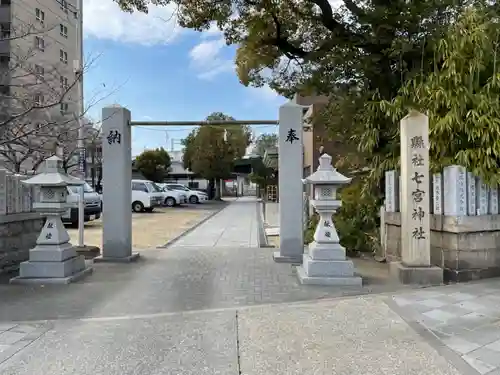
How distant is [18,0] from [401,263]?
638 inches

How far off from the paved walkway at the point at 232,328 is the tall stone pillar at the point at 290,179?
1551 mm

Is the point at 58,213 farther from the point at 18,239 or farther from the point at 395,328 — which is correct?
the point at 395,328

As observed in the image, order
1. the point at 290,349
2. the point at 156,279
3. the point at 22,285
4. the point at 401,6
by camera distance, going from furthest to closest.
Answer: the point at 401,6
the point at 156,279
the point at 22,285
the point at 290,349

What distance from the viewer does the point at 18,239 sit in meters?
8.03

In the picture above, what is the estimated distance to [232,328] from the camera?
15.8 ft

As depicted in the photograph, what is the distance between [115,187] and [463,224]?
634 cm

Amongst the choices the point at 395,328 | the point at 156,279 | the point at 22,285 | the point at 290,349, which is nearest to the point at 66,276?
the point at 22,285

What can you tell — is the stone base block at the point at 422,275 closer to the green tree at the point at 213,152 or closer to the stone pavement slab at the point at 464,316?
the stone pavement slab at the point at 464,316

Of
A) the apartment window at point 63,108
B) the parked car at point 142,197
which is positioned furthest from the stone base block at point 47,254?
the parked car at point 142,197

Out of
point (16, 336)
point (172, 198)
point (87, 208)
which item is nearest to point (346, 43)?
point (16, 336)

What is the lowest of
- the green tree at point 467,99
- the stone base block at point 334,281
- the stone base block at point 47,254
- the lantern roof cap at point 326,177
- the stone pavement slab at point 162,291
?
the stone pavement slab at point 162,291

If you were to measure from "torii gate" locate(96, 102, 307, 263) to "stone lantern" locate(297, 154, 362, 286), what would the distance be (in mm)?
1965

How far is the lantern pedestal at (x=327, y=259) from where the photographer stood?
6.82m

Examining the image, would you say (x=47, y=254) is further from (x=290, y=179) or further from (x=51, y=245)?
(x=290, y=179)
